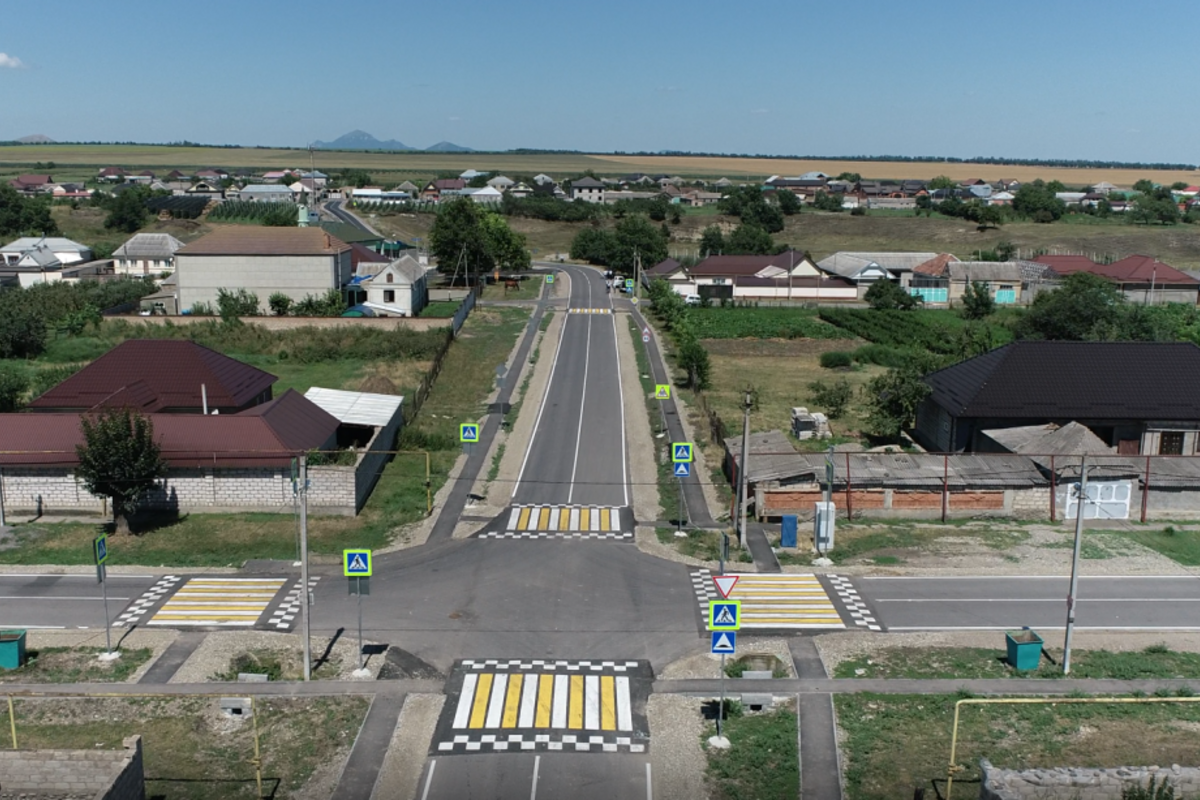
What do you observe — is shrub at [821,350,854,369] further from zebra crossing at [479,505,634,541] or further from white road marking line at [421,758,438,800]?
white road marking line at [421,758,438,800]

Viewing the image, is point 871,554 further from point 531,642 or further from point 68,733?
point 68,733

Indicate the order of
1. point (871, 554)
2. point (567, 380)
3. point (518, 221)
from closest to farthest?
point (871, 554), point (567, 380), point (518, 221)

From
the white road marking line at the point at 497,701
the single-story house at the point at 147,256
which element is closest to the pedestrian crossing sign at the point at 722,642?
the white road marking line at the point at 497,701

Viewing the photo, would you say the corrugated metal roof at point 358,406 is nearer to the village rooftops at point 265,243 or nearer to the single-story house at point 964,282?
the village rooftops at point 265,243

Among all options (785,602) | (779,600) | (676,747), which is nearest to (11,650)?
(676,747)

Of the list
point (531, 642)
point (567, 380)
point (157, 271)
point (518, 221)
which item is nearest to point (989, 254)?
point (518, 221)

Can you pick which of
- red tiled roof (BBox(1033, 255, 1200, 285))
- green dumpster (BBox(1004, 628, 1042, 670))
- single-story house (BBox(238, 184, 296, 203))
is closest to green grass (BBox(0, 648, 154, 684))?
green dumpster (BBox(1004, 628, 1042, 670))
